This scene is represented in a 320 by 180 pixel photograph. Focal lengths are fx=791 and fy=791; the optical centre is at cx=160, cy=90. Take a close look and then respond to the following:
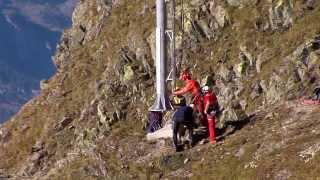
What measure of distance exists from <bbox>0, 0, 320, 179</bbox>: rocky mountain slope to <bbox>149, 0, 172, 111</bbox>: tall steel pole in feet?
7.81

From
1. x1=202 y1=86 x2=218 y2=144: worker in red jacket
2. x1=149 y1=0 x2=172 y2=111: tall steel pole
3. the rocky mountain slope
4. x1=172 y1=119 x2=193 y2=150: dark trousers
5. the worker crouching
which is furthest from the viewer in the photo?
x1=149 y1=0 x2=172 y2=111: tall steel pole

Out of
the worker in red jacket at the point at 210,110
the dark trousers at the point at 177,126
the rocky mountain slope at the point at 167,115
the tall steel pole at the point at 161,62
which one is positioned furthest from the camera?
the tall steel pole at the point at 161,62

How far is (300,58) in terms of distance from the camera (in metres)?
39.8

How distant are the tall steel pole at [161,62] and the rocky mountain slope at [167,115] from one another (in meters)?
2.38

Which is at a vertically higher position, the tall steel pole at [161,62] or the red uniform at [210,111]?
the tall steel pole at [161,62]

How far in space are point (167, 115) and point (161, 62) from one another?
14.7 ft

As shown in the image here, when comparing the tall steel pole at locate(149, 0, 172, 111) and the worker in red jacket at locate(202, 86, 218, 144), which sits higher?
the tall steel pole at locate(149, 0, 172, 111)

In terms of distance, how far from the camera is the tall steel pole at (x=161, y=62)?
3597cm

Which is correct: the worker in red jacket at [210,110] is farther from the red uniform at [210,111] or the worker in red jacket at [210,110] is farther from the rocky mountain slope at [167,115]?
the rocky mountain slope at [167,115]

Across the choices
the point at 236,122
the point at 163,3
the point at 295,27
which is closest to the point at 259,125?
the point at 236,122

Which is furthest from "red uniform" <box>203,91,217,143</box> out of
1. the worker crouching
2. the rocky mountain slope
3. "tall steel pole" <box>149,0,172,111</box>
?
"tall steel pole" <box>149,0,172,111</box>

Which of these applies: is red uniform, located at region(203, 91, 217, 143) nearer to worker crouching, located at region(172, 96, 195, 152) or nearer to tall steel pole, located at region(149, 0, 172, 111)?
worker crouching, located at region(172, 96, 195, 152)

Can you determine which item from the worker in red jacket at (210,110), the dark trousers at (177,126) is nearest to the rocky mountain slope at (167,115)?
the worker in red jacket at (210,110)

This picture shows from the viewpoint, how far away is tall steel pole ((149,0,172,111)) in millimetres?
35969
